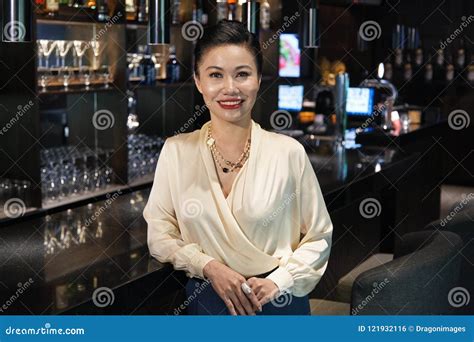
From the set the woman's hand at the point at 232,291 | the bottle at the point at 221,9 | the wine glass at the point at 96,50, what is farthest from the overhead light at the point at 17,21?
the bottle at the point at 221,9

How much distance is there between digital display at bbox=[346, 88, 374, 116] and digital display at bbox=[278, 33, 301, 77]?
64.3 inches

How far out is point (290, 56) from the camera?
851 centimetres

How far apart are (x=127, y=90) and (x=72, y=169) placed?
0.77 m

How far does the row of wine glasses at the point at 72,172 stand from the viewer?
4.28 metres

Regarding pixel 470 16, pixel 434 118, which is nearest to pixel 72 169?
pixel 434 118

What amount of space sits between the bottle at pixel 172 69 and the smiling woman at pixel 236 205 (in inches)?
125

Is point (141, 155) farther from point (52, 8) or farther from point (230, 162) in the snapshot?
point (230, 162)

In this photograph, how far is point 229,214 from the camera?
91.6 inches

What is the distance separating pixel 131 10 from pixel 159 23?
95.2 inches

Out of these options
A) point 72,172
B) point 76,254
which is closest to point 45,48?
point 72,172

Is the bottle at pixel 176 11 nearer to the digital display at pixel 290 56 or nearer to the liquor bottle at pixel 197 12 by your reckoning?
the liquor bottle at pixel 197 12

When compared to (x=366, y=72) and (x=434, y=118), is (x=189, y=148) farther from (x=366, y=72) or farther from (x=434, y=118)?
(x=366, y=72)

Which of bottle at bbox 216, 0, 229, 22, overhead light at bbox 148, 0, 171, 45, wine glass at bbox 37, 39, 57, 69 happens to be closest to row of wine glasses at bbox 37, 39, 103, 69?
wine glass at bbox 37, 39, 57, 69

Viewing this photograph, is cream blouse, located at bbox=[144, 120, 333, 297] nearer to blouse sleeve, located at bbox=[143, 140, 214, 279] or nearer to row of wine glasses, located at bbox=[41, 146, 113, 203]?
blouse sleeve, located at bbox=[143, 140, 214, 279]
